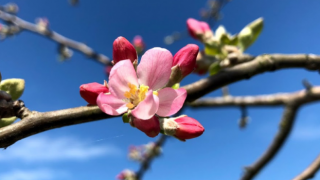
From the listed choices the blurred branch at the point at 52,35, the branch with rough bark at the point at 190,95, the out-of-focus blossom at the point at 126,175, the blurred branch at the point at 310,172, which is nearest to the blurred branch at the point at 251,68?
the branch with rough bark at the point at 190,95

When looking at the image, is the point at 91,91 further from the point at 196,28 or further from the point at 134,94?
the point at 196,28

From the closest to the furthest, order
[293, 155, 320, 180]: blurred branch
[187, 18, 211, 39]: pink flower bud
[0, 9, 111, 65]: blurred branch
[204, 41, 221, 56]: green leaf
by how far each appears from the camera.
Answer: [204, 41, 221, 56]: green leaf
[187, 18, 211, 39]: pink flower bud
[293, 155, 320, 180]: blurred branch
[0, 9, 111, 65]: blurred branch

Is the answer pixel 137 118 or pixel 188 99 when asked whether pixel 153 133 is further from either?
pixel 188 99

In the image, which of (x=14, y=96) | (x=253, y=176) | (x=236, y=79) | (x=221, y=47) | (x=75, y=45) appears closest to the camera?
(x=14, y=96)

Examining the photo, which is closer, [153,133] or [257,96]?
[153,133]

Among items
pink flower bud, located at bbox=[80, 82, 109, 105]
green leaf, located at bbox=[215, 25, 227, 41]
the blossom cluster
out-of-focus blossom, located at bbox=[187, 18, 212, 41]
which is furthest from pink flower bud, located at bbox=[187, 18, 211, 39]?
pink flower bud, located at bbox=[80, 82, 109, 105]

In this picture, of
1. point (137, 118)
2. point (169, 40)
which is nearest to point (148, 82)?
point (137, 118)

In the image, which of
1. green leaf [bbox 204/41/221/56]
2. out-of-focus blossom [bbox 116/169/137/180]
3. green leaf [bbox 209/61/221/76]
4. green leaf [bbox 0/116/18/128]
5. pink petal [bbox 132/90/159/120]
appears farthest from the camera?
out-of-focus blossom [bbox 116/169/137/180]

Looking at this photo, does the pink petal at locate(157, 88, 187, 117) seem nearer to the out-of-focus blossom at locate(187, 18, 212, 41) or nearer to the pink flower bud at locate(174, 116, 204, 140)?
the pink flower bud at locate(174, 116, 204, 140)
